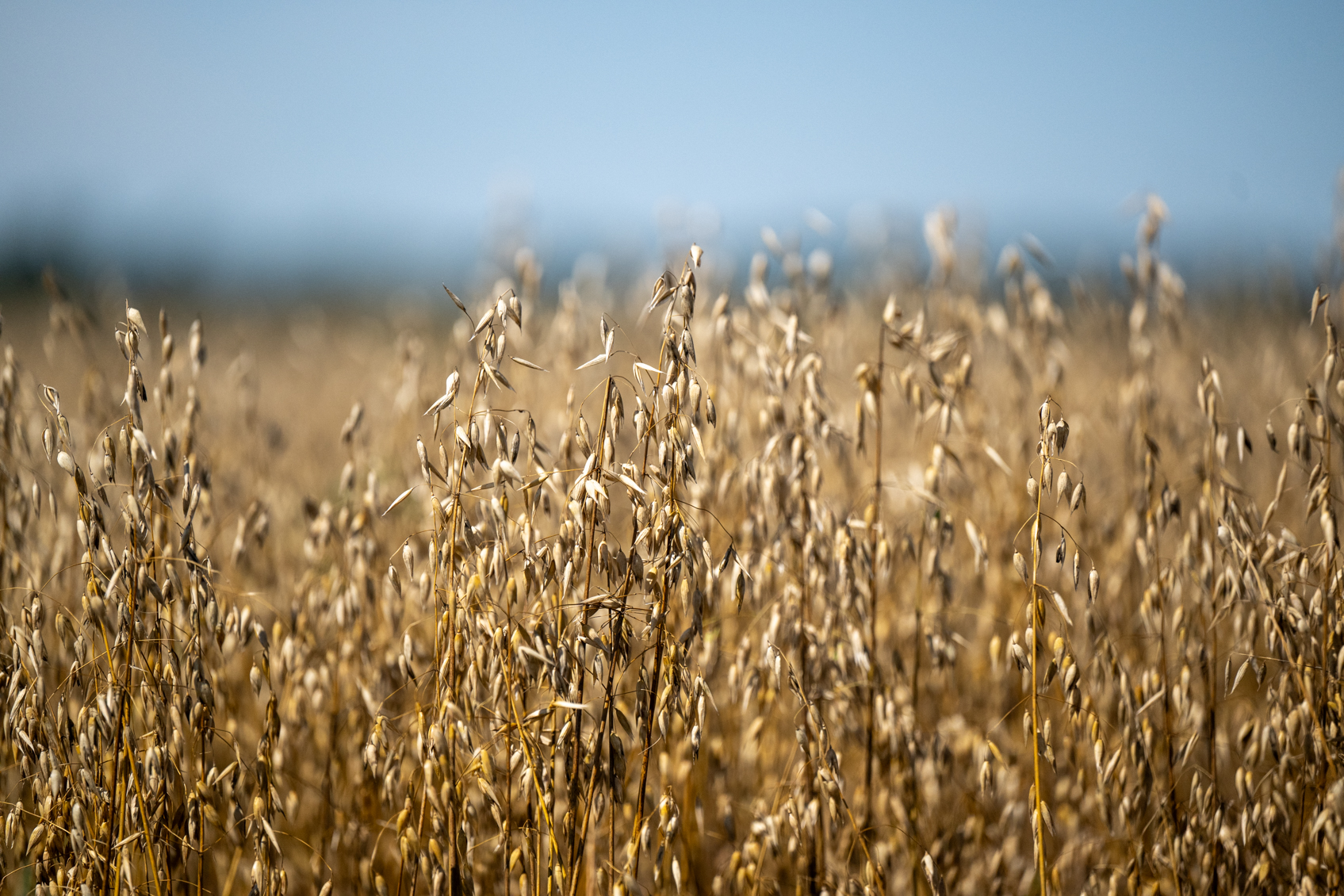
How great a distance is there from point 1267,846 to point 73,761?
2445mm

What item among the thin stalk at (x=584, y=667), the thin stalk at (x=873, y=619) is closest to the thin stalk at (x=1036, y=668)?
the thin stalk at (x=873, y=619)

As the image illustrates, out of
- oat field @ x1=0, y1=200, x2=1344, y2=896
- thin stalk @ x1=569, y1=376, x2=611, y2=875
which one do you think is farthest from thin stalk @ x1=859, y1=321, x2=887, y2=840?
thin stalk @ x1=569, y1=376, x2=611, y2=875

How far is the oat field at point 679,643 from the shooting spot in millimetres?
1368

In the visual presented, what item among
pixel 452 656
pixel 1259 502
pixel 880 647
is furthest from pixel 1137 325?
pixel 452 656

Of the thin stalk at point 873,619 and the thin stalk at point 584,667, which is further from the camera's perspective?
the thin stalk at point 873,619

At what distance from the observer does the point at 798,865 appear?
5.41 feet

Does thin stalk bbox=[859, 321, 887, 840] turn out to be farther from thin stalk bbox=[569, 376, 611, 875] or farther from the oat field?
thin stalk bbox=[569, 376, 611, 875]

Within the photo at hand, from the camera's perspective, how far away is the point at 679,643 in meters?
1.38

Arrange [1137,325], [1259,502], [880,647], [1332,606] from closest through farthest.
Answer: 1. [1332,606]
2. [1137,325]
3. [880,647]
4. [1259,502]

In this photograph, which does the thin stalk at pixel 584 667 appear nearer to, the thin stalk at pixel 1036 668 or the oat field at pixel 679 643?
the oat field at pixel 679 643

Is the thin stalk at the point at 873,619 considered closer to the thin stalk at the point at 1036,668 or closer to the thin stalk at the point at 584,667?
the thin stalk at the point at 1036,668

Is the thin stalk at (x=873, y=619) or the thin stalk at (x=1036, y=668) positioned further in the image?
the thin stalk at (x=873, y=619)

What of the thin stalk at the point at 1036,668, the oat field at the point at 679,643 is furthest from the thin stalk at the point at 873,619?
the thin stalk at the point at 1036,668

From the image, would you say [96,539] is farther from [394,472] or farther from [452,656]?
[394,472]
